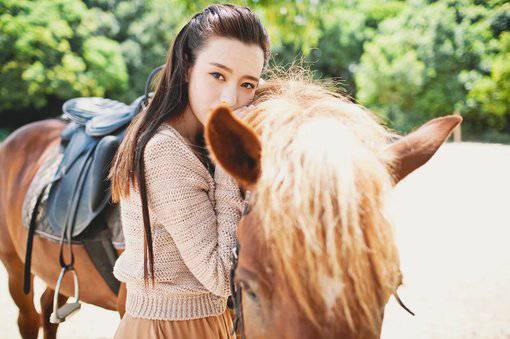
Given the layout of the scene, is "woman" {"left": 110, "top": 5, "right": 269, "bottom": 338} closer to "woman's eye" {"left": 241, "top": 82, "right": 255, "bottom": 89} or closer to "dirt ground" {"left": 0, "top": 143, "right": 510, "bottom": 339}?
"woman's eye" {"left": 241, "top": 82, "right": 255, "bottom": 89}

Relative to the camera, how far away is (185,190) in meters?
1.13

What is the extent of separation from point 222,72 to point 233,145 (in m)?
0.37

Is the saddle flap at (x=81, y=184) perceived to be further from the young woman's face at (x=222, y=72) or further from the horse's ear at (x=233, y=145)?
the horse's ear at (x=233, y=145)

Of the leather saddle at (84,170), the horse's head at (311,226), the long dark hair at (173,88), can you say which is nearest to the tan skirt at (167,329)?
the long dark hair at (173,88)

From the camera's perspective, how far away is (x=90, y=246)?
2.16m

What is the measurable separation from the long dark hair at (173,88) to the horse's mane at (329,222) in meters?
0.43

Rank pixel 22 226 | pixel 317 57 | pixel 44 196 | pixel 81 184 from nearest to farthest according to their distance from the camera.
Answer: pixel 81 184
pixel 44 196
pixel 22 226
pixel 317 57

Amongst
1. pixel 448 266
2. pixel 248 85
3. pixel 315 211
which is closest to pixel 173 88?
pixel 248 85

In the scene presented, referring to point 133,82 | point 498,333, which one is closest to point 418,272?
point 498,333

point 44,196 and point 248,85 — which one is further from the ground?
point 248,85

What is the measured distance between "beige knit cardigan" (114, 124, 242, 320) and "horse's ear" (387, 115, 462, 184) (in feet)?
1.53

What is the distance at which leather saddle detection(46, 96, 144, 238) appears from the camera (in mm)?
2084

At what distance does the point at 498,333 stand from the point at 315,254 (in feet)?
11.9

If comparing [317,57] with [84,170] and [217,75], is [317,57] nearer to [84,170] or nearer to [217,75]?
[84,170]
